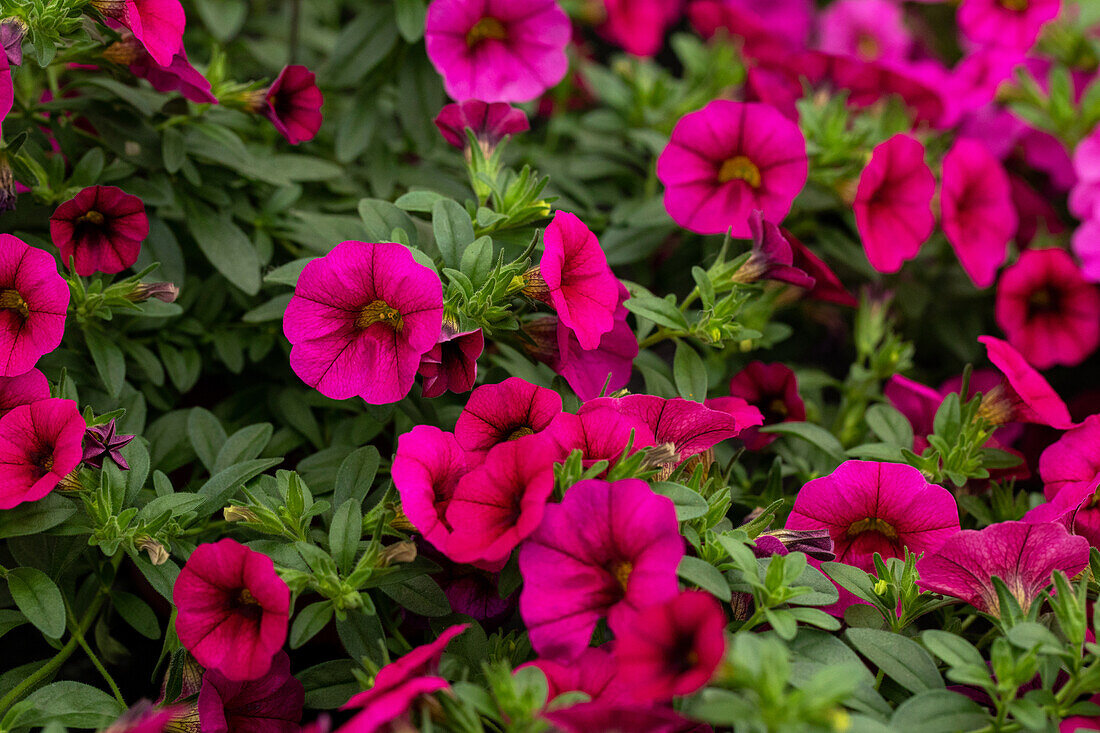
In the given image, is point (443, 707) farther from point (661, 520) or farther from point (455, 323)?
point (455, 323)

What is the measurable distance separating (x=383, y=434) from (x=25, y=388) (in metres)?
0.37

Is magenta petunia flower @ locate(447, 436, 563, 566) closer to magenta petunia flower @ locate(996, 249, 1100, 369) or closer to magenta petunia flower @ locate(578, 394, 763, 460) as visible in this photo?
magenta petunia flower @ locate(578, 394, 763, 460)

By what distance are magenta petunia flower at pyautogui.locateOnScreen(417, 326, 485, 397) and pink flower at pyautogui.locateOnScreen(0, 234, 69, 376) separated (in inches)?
12.6

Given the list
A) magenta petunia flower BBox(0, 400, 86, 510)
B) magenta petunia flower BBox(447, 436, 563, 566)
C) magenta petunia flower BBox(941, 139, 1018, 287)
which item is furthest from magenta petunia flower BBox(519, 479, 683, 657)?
magenta petunia flower BBox(941, 139, 1018, 287)

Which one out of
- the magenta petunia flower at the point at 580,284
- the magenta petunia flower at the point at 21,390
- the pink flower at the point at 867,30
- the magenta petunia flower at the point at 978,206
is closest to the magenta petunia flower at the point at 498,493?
the magenta petunia flower at the point at 580,284

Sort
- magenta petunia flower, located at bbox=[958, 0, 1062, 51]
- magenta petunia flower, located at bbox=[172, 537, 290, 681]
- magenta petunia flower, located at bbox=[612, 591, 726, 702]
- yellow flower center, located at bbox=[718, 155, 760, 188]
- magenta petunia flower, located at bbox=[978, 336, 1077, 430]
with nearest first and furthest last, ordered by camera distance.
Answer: magenta petunia flower, located at bbox=[612, 591, 726, 702] < magenta petunia flower, located at bbox=[172, 537, 290, 681] < magenta petunia flower, located at bbox=[978, 336, 1077, 430] < yellow flower center, located at bbox=[718, 155, 760, 188] < magenta petunia flower, located at bbox=[958, 0, 1062, 51]

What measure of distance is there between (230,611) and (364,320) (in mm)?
268

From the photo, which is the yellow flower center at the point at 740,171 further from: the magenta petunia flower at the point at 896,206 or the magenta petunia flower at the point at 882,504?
the magenta petunia flower at the point at 882,504

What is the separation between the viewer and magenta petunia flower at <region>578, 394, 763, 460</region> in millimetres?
790

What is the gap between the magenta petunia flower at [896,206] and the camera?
41.6 inches

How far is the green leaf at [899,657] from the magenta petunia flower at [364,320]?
0.42m

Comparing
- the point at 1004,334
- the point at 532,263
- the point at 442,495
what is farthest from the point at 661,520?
the point at 1004,334

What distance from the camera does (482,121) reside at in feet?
3.22

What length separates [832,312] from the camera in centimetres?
135
